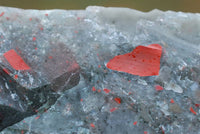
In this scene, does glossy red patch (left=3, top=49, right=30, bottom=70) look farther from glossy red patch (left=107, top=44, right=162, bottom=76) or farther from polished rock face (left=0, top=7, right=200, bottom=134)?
glossy red patch (left=107, top=44, right=162, bottom=76)

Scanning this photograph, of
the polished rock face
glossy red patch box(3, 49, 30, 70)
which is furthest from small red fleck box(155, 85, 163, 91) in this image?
glossy red patch box(3, 49, 30, 70)

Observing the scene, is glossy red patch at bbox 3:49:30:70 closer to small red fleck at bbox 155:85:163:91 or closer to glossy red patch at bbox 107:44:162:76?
glossy red patch at bbox 107:44:162:76

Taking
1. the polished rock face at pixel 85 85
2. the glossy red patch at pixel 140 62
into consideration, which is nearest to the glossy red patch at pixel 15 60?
the polished rock face at pixel 85 85

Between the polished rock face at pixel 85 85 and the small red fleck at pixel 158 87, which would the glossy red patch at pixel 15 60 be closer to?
the polished rock face at pixel 85 85

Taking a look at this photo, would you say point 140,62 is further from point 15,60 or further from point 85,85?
point 15,60

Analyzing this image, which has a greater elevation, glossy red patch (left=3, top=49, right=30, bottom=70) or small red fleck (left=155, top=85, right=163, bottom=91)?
glossy red patch (left=3, top=49, right=30, bottom=70)

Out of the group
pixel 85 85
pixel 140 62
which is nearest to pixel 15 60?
pixel 85 85
